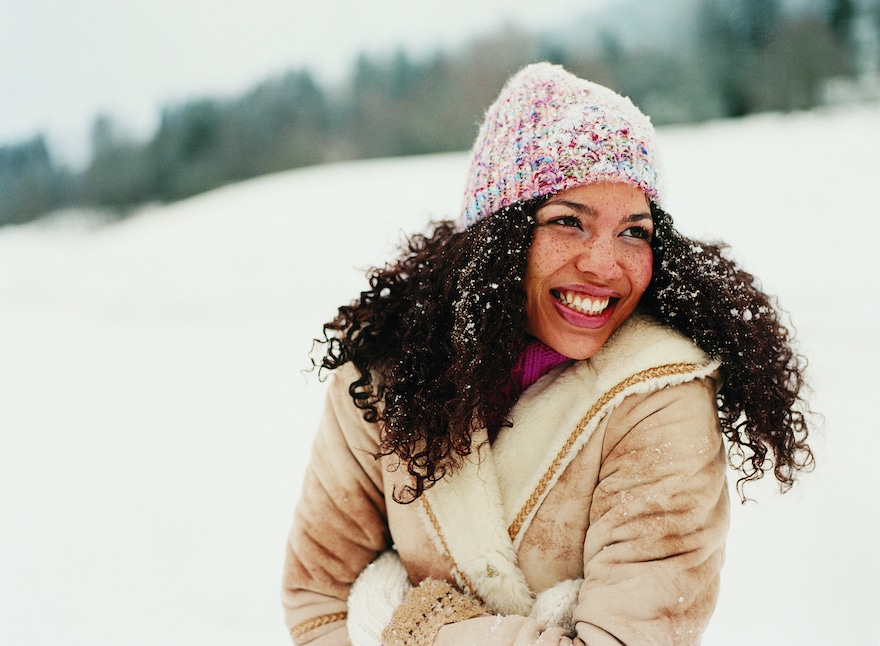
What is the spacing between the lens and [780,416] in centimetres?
146

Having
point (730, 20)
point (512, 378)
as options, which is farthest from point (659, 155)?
point (730, 20)

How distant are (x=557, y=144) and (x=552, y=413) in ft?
1.90

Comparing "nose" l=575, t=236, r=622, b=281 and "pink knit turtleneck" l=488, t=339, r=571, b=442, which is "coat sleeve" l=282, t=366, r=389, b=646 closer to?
"pink knit turtleneck" l=488, t=339, r=571, b=442

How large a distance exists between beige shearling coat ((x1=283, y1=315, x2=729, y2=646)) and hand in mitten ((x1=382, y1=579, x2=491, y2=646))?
3 cm

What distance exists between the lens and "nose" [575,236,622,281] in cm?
135

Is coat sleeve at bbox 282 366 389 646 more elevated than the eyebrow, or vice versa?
the eyebrow

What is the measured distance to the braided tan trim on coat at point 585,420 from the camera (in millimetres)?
1324

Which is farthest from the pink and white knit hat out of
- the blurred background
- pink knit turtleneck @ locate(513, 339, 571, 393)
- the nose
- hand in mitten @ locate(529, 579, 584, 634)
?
hand in mitten @ locate(529, 579, 584, 634)

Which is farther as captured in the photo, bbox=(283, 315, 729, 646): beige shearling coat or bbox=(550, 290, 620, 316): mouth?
bbox=(550, 290, 620, 316): mouth

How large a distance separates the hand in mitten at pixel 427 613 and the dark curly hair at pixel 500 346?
8.3 inches

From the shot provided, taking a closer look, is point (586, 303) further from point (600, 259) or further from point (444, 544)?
point (444, 544)


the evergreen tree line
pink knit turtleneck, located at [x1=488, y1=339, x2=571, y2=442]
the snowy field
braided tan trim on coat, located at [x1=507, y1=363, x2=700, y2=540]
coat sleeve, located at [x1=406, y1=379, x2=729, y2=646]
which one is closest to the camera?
coat sleeve, located at [x1=406, y1=379, x2=729, y2=646]

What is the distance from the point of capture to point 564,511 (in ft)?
4.55

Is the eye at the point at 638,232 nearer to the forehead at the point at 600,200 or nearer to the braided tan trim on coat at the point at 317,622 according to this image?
the forehead at the point at 600,200
